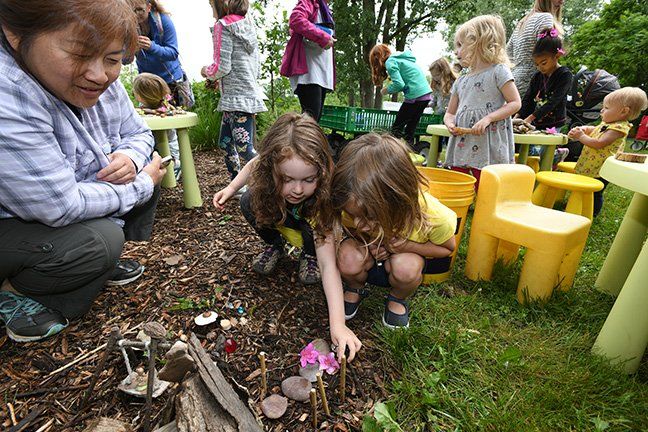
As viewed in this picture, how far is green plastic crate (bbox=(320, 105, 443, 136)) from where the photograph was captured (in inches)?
208

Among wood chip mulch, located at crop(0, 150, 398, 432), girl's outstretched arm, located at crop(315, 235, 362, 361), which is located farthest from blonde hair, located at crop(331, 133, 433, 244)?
wood chip mulch, located at crop(0, 150, 398, 432)

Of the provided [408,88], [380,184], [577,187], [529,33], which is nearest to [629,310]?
[380,184]

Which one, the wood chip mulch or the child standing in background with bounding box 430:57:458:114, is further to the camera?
the child standing in background with bounding box 430:57:458:114

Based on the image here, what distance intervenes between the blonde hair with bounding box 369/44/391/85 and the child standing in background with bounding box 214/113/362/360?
15.4 ft

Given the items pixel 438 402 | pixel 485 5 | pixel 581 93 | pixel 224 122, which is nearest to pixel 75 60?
pixel 438 402

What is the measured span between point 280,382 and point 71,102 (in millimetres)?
1488

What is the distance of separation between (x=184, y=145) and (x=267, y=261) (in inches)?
63.2

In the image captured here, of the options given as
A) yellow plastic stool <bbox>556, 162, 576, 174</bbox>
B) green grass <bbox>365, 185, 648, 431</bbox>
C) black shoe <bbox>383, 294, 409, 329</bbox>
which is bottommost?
green grass <bbox>365, 185, 648, 431</bbox>

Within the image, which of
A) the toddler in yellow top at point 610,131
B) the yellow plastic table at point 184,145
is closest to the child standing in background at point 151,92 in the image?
the yellow plastic table at point 184,145

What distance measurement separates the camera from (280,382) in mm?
1524

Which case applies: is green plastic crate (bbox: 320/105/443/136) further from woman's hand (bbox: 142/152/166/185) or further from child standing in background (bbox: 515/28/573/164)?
woman's hand (bbox: 142/152/166/185)

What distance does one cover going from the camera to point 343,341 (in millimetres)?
1568

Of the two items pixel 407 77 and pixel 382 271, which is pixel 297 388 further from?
pixel 407 77

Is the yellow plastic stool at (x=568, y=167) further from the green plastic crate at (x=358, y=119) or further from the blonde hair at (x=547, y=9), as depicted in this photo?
the green plastic crate at (x=358, y=119)
